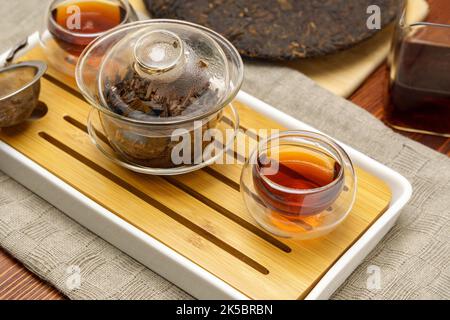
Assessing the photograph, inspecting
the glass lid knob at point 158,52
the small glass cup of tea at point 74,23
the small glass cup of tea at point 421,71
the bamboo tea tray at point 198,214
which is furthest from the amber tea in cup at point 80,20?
the small glass cup of tea at point 421,71

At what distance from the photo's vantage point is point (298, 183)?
1.12m

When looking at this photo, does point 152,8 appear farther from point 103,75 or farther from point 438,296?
point 438,296

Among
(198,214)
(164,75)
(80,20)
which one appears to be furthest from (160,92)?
(80,20)

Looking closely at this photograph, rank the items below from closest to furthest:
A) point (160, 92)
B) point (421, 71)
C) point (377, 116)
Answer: point (160, 92)
point (421, 71)
point (377, 116)

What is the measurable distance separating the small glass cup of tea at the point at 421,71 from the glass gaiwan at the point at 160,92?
0.34 m

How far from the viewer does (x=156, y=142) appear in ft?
3.69

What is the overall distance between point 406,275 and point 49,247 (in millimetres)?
562

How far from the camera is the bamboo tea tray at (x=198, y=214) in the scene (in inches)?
42.3

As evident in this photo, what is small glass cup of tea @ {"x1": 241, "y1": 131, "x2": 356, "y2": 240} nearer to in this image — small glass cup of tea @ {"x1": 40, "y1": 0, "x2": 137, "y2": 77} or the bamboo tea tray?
the bamboo tea tray

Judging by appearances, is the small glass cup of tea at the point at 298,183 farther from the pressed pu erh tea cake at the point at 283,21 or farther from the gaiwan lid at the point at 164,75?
the pressed pu erh tea cake at the point at 283,21

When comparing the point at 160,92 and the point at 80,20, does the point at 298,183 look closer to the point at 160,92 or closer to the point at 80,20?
the point at 160,92

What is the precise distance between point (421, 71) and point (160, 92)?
507mm

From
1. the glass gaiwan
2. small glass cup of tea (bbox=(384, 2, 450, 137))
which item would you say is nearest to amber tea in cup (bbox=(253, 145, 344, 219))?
the glass gaiwan
